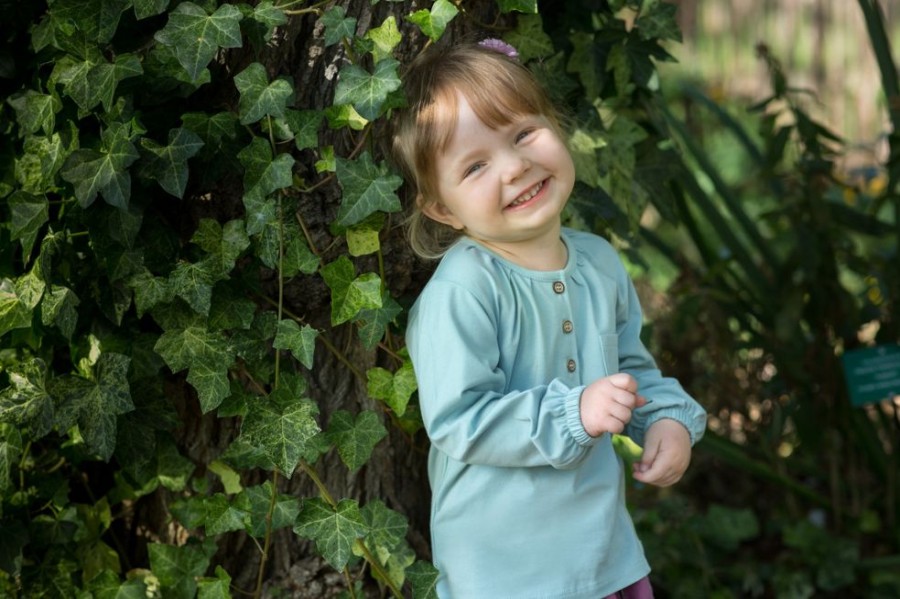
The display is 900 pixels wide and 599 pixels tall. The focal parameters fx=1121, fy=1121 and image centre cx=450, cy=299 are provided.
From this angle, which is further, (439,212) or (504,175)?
(439,212)

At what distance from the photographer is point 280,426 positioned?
1.62 meters

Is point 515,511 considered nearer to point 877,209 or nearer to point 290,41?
point 290,41

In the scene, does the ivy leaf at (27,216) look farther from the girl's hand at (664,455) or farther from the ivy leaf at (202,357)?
the girl's hand at (664,455)

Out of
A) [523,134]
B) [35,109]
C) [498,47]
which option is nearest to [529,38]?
[498,47]

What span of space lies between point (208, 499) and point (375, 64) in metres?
0.72

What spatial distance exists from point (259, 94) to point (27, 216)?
15.7 inches

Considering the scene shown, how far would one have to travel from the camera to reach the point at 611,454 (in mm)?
1636

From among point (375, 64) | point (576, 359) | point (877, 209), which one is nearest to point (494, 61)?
point (375, 64)

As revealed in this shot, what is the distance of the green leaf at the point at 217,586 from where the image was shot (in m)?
→ 1.74

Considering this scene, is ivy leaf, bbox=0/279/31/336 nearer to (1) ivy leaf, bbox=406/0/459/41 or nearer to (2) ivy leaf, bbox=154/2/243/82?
(2) ivy leaf, bbox=154/2/243/82

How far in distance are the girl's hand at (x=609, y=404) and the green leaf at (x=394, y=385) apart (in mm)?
379

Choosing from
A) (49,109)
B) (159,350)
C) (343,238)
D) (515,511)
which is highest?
(49,109)

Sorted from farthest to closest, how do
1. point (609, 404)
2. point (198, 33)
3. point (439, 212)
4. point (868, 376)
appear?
point (868, 376)
point (439, 212)
point (198, 33)
point (609, 404)

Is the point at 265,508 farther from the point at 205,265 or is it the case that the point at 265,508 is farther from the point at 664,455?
the point at 664,455
